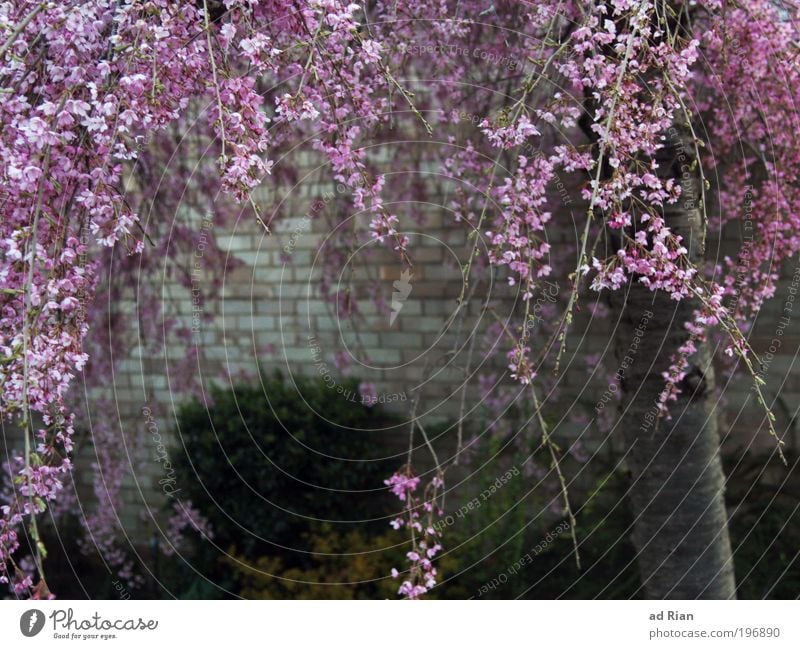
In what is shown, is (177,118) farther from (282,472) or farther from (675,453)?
(282,472)

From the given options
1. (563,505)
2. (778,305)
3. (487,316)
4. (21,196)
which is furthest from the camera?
(487,316)

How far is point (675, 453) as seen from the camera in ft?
7.92

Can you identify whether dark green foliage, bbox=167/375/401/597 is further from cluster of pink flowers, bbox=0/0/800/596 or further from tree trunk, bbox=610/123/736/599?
cluster of pink flowers, bbox=0/0/800/596

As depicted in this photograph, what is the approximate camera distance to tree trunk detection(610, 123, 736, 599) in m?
2.35

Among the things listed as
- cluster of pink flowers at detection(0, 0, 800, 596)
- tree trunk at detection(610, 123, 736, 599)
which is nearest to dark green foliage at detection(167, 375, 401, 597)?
tree trunk at detection(610, 123, 736, 599)

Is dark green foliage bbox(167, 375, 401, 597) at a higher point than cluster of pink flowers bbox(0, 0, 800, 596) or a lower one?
lower

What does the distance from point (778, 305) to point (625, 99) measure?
2.24 metres

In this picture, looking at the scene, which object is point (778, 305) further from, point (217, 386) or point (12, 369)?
point (12, 369)

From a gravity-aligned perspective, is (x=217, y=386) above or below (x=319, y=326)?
below

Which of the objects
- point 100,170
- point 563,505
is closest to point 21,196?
point 100,170

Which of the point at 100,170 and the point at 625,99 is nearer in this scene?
the point at 100,170

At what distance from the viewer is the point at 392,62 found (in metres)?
2.61

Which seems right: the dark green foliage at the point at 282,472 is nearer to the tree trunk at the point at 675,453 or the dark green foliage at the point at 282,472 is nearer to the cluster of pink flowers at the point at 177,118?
the tree trunk at the point at 675,453

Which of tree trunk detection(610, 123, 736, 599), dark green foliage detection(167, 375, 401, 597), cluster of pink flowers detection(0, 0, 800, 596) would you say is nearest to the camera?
cluster of pink flowers detection(0, 0, 800, 596)
